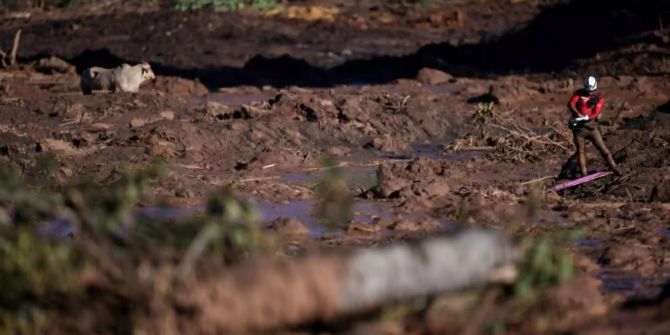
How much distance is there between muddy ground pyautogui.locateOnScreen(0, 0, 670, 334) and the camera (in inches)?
448

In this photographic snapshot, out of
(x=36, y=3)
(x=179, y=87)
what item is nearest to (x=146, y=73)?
(x=179, y=87)

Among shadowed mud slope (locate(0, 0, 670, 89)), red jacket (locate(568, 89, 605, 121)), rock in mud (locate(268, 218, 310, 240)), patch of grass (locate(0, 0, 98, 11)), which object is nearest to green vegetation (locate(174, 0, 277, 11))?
shadowed mud slope (locate(0, 0, 670, 89))

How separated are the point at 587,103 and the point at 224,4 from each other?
771 inches

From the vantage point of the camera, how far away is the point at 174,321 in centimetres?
591

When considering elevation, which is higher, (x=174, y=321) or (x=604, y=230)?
(x=174, y=321)

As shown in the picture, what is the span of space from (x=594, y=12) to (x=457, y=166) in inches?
516

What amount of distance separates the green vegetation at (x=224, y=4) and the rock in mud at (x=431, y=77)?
34.8 feet

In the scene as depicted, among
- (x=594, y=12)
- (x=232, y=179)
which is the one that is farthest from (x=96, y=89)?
(x=594, y=12)

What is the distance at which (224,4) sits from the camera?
32.8 m

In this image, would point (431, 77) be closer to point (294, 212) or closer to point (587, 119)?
point (587, 119)

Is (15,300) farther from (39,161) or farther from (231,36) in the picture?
(231,36)

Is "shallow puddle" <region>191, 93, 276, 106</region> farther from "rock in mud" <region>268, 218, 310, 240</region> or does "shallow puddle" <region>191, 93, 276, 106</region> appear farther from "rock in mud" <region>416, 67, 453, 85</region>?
"rock in mud" <region>268, 218, 310, 240</region>

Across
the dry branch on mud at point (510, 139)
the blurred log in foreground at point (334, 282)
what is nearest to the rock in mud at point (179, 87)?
the dry branch on mud at point (510, 139)

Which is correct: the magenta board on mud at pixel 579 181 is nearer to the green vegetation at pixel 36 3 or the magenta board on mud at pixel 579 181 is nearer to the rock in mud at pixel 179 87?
the rock in mud at pixel 179 87
